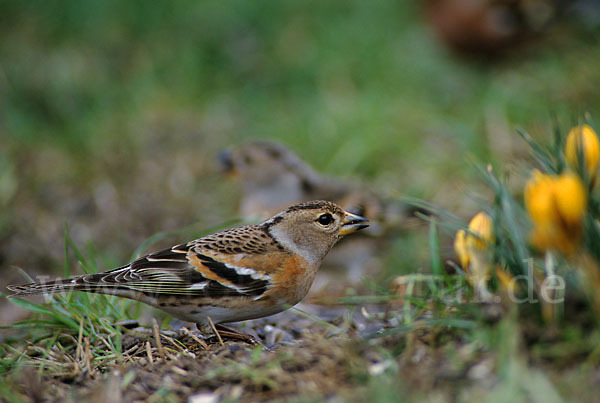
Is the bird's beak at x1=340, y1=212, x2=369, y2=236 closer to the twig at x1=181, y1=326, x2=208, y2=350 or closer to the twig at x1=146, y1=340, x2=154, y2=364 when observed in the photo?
the twig at x1=181, y1=326, x2=208, y2=350

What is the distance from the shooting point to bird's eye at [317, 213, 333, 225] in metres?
3.59

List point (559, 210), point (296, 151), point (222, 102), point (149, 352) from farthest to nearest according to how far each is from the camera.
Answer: point (222, 102) < point (296, 151) < point (149, 352) < point (559, 210)

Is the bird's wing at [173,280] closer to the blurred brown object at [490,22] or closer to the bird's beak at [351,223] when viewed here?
the bird's beak at [351,223]

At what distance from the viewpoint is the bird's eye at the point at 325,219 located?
11.8 feet

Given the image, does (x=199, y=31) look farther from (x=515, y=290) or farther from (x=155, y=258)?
(x=515, y=290)

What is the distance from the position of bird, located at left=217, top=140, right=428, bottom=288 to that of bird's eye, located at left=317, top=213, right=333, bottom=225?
1449 millimetres

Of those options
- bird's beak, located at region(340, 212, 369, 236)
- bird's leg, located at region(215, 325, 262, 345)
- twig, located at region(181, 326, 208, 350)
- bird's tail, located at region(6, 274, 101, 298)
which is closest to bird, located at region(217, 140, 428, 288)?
bird's beak, located at region(340, 212, 369, 236)

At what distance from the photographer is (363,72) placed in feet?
24.9

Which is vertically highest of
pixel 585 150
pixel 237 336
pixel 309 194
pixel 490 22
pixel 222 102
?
pixel 490 22

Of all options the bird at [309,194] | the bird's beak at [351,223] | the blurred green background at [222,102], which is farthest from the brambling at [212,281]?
the blurred green background at [222,102]

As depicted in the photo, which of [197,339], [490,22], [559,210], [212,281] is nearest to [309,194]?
[212,281]

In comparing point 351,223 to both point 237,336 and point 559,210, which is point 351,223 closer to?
point 237,336

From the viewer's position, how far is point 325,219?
11.8 ft

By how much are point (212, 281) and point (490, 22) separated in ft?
18.0
